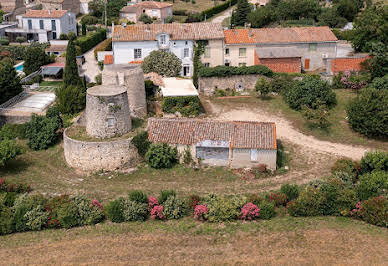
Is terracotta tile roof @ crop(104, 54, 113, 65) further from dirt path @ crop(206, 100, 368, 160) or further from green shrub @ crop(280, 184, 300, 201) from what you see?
green shrub @ crop(280, 184, 300, 201)

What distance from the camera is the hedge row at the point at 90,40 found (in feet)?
213

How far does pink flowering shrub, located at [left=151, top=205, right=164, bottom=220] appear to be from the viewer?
27.8 meters

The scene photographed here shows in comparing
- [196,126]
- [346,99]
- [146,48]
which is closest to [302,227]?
[196,126]

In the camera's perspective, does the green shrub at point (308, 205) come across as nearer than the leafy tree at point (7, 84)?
Yes

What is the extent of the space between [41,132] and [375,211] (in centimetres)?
2590

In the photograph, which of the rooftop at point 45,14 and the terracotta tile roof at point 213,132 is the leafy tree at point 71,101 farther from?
the rooftop at point 45,14

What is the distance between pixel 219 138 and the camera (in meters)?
34.6

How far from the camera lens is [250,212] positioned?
90.3 ft

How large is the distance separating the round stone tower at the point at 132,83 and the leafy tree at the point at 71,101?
2918 mm

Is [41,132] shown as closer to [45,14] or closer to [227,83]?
[227,83]

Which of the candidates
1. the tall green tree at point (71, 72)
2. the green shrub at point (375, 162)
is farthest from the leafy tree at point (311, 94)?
the tall green tree at point (71, 72)

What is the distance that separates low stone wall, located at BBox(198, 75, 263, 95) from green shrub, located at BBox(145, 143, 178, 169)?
15823 mm

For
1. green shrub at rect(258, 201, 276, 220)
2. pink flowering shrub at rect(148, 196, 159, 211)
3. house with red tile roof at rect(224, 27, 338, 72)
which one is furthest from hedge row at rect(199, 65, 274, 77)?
green shrub at rect(258, 201, 276, 220)

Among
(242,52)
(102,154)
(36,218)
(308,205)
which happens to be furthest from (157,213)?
(242,52)
